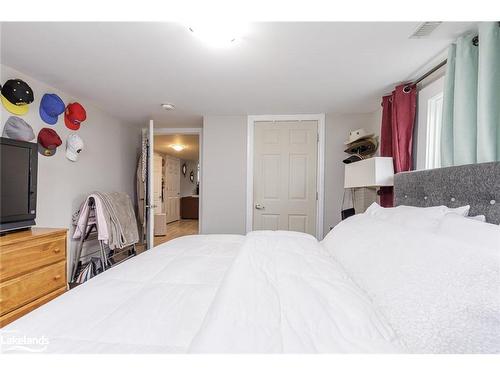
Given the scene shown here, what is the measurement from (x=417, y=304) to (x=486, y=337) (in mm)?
143

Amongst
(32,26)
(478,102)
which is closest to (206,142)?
(32,26)

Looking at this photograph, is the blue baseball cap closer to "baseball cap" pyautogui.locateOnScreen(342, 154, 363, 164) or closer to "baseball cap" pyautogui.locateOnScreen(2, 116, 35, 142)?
"baseball cap" pyautogui.locateOnScreen(2, 116, 35, 142)

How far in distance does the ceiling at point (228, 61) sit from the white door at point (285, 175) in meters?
0.48

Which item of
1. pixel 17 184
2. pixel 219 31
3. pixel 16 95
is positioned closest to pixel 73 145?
pixel 16 95

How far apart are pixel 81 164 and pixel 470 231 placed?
3.45 metres

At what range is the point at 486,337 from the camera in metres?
0.51

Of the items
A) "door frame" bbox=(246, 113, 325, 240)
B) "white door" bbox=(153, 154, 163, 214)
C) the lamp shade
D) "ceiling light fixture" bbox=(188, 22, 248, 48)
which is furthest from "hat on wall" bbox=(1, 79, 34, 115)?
"white door" bbox=(153, 154, 163, 214)

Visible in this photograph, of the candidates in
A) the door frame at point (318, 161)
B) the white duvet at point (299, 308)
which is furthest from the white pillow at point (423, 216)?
the door frame at point (318, 161)

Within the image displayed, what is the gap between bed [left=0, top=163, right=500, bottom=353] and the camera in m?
0.56

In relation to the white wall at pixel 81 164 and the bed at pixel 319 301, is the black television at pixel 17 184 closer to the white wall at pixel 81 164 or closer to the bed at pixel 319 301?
the white wall at pixel 81 164

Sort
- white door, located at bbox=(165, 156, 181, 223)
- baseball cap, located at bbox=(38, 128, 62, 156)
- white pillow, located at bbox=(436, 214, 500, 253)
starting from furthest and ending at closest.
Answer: white door, located at bbox=(165, 156, 181, 223) < baseball cap, located at bbox=(38, 128, 62, 156) < white pillow, located at bbox=(436, 214, 500, 253)

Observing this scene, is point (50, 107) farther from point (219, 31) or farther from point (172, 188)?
point (172, 188)

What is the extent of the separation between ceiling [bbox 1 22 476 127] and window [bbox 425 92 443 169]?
1.06 ft

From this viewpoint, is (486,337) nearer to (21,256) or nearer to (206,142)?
(21,256)
